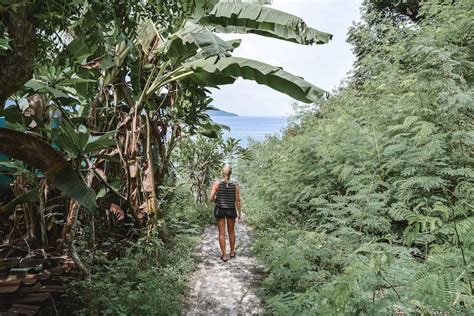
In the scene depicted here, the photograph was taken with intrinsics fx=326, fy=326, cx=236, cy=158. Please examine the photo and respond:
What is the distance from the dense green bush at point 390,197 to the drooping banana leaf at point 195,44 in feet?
8.15

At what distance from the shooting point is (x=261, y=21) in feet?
16.6

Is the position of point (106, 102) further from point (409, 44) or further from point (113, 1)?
point (409, 44)

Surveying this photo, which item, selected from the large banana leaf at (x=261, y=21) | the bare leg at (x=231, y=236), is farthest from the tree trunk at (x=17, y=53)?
the bare leg at (x=231, y=236)

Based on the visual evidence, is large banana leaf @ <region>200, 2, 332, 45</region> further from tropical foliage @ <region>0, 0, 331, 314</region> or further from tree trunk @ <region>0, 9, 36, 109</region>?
tree trunk @ <region>0, 9, 36, 109</region>

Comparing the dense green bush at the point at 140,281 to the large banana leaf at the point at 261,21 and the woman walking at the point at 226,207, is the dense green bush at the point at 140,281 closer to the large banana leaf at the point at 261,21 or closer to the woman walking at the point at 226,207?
the woman walking at the point at 226,207

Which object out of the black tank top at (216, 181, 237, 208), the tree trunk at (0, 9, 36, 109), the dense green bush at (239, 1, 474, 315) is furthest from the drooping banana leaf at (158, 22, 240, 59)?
the dense green bush at (239, 1, 474, 315)

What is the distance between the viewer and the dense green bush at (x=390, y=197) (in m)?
2.43

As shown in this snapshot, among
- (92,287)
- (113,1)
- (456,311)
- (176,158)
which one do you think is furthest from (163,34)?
(176,158)

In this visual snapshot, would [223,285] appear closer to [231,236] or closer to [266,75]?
[231,236]

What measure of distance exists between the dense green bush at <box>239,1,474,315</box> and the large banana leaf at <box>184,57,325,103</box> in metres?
1.33

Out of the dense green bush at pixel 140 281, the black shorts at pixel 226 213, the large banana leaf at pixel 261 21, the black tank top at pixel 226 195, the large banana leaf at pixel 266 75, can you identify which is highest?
the large banana leaf at pixel 261 21

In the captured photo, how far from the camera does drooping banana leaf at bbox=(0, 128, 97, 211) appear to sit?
2.61 meters

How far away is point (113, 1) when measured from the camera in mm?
2100

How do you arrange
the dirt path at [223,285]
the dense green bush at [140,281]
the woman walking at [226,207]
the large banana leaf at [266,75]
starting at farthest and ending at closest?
the woman walking at [226,207], the large banana leaf at [266,75], the dirt path at [223,285], the dense green bush at [140,281]
